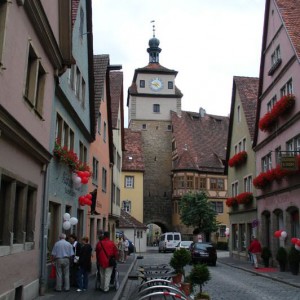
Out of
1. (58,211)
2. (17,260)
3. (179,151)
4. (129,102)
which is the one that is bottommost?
(17,260)

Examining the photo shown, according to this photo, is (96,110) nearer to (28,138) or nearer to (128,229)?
(28,138)

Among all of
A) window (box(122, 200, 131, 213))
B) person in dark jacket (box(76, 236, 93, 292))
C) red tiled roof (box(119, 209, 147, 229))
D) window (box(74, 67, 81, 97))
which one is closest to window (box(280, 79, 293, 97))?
window (box(74, 67, 81, 97))

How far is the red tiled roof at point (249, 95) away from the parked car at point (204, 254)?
25.5 feet

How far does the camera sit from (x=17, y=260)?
34.9ft

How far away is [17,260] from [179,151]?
5422 cm

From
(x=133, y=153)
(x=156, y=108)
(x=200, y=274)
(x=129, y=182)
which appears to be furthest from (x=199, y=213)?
(x=200, y=274)

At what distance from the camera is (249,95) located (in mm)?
34281

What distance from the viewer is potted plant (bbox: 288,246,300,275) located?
69.1ft

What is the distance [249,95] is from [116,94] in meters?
10.7

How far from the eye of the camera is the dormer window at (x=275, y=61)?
999 inches

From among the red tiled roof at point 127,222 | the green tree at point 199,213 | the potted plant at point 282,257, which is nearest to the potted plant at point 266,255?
the potted plant at point 282,257

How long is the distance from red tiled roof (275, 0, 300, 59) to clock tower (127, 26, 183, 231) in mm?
41644

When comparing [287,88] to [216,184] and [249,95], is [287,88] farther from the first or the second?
[216,184]

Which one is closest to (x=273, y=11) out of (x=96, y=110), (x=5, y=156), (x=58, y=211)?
(x=96, y=110)
